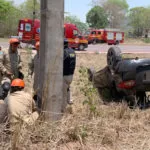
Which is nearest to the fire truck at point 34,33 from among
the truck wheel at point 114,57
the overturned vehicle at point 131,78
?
the truck wheel at point 114,57

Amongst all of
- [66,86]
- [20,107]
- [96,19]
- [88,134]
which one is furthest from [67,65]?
[96,19]

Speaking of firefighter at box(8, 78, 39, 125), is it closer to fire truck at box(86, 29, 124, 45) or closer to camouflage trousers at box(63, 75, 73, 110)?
camouflage trousers at box(63, 75, 73, 110)

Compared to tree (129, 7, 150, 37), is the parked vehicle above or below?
below

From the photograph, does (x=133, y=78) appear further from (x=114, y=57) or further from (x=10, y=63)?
(x=10, y=63)

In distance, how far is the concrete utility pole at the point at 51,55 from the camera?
477 centimetres

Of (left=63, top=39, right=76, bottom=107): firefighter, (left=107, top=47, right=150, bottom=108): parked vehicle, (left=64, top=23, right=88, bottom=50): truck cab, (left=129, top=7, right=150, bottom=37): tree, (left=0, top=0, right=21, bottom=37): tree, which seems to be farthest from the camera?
(left=129, top=7, right=150, bottom=37): tree

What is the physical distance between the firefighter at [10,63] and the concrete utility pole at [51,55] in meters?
1.98

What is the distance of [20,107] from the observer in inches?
189

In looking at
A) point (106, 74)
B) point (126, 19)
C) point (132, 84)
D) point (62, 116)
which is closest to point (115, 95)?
point (106, 74)

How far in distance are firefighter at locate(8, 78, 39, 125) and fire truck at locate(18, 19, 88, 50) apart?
18359 millimetres

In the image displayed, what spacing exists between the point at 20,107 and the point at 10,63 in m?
2.31

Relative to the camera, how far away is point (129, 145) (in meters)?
4.78

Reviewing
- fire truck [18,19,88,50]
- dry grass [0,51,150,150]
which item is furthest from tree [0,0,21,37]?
dry grass [0,51,150,150]

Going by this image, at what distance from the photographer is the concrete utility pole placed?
188 inches
